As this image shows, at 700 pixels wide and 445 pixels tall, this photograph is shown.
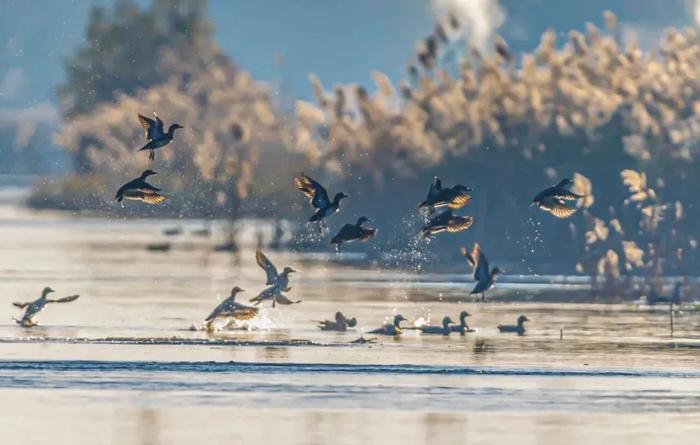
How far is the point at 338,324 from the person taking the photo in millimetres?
35969

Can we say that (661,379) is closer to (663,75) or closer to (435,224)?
(435,224)

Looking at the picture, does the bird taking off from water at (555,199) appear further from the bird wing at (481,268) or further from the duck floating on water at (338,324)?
the duck floating on water at (338,324)

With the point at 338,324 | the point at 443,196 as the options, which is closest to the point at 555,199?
the point at 443,196

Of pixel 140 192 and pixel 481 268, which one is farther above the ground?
pixel 140 192

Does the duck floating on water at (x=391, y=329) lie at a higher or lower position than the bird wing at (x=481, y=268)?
lower

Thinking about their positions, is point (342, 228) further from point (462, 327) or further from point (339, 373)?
point (462, 327)

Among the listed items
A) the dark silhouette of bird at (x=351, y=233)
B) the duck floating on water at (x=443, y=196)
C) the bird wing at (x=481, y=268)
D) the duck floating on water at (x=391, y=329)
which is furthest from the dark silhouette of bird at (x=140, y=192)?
the bird wing at (x=481, y=268)

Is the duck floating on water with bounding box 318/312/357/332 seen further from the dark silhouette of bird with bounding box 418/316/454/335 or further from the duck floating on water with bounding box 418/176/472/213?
the duck floating on water with bounding box 418/176/472/213

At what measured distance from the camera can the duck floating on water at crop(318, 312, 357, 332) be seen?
118 ft

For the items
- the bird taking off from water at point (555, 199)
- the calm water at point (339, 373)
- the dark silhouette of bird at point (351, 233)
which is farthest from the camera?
the bird taking off from water at point (555, 199)

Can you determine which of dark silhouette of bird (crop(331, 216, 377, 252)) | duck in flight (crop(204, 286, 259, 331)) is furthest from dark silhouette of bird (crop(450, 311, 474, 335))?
dark silhouette of bird (crop(331, 216, 377, 252))

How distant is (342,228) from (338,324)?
13.2 ft

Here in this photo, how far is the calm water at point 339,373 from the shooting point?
25938mm

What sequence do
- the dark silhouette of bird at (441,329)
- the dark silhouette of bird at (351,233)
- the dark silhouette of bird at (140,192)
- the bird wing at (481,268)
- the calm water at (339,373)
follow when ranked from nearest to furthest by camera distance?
the calm water at (339,373) < the dark silhouette of bird at (140,192) < the dark silhouette of bird at (351,233) < the bird wing at (481,268) < the dark silhouette of bird at (441,329)
